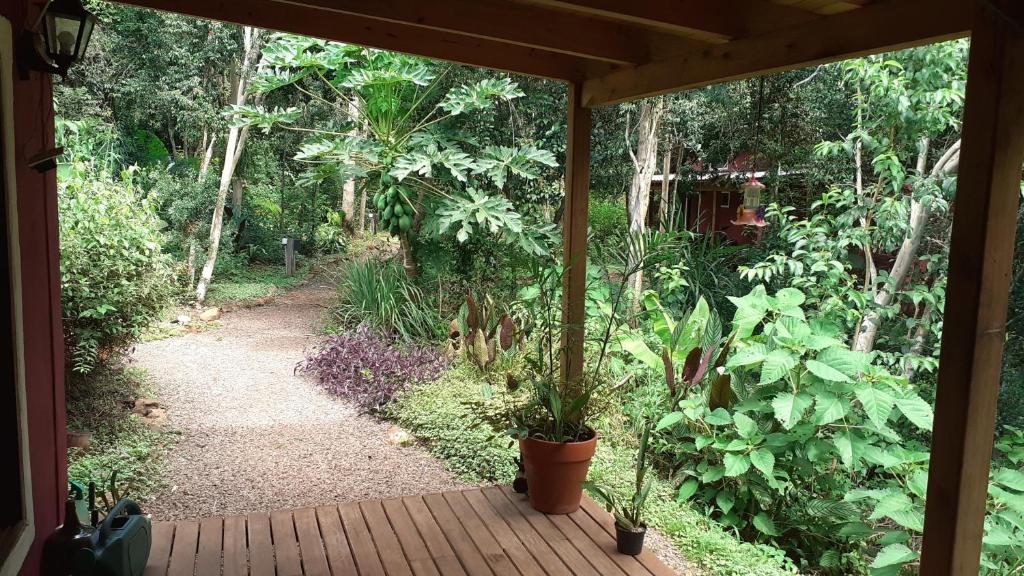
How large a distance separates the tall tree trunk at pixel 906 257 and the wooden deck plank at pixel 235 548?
13.8ft

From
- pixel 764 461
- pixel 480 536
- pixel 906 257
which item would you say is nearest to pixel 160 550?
pixel 480 536

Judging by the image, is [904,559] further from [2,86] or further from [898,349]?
[2,86]

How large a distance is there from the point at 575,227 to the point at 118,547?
7.80 ft

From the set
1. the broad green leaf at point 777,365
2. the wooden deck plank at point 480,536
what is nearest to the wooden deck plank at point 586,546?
the wooden deck plank at point 480,536

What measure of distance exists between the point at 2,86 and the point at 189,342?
586 centimetres

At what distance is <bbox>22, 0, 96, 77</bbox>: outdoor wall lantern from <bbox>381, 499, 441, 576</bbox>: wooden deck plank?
2090 millimetres

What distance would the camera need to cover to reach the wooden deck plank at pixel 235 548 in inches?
104

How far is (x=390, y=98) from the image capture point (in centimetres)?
601

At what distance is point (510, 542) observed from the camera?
9.59ft

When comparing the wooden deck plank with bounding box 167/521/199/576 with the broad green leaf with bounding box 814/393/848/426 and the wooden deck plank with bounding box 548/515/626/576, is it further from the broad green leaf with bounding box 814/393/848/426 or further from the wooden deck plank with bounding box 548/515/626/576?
the broad green leaf with bounding box 814/393/848/426

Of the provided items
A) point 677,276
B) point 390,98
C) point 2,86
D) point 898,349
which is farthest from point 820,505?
point 390,98

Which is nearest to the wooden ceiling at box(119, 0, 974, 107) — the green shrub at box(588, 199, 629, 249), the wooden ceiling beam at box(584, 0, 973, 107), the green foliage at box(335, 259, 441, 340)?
the wooden ceiling beam at box(584, 0, 973, 107)

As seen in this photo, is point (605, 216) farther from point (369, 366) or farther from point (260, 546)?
point (260, 546)

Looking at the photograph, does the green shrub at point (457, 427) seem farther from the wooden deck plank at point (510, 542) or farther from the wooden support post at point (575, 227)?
the wooden support post at point (575, 227)
